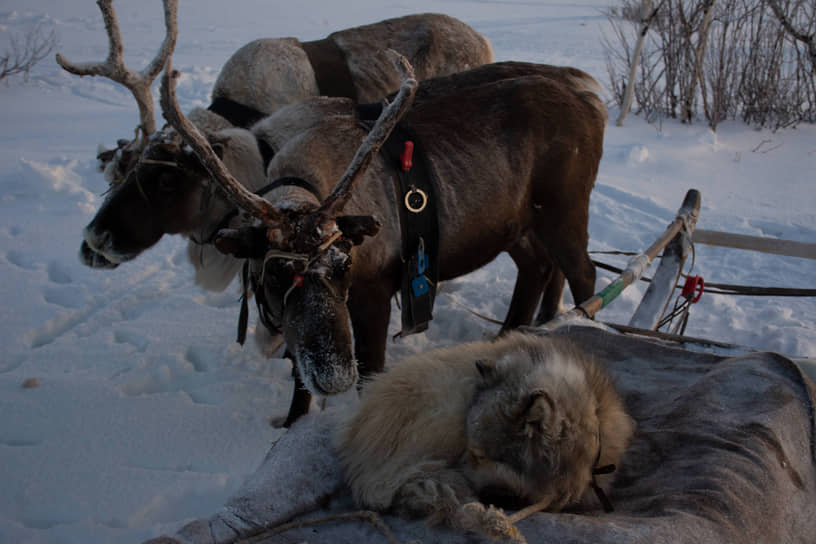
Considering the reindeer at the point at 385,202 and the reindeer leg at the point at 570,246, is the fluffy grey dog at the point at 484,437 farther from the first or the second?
the reindeer leg at the point at 570,246

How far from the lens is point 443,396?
123 centimetres

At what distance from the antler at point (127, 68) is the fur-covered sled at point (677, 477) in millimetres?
2170

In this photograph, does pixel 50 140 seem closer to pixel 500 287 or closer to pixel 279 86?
pixel 279 86

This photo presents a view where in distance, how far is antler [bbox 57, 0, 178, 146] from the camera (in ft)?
8.68

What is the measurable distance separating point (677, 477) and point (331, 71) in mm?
3923

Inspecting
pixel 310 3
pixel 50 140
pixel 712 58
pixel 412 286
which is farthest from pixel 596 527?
pixel 310 3

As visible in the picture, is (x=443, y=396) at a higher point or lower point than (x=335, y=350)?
higher

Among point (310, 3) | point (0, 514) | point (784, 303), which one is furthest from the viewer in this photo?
point (310, 3)

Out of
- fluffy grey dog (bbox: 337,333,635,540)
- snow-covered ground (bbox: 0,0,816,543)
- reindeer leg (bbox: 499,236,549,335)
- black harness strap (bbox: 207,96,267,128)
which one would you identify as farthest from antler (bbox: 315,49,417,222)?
black harness strap (bbox: 207,96,267,128)

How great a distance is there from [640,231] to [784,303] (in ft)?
4.85

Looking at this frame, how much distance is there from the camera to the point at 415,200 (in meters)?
2.58

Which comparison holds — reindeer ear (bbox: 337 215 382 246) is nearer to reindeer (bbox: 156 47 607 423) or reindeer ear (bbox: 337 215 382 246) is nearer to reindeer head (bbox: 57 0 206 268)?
reindeer (bbox: 156 47 607 423)

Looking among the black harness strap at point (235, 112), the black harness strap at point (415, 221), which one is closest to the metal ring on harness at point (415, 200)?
the black harness strap at point (415, 221)

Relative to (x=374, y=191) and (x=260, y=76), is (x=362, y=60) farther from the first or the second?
(x=374, y=191)
